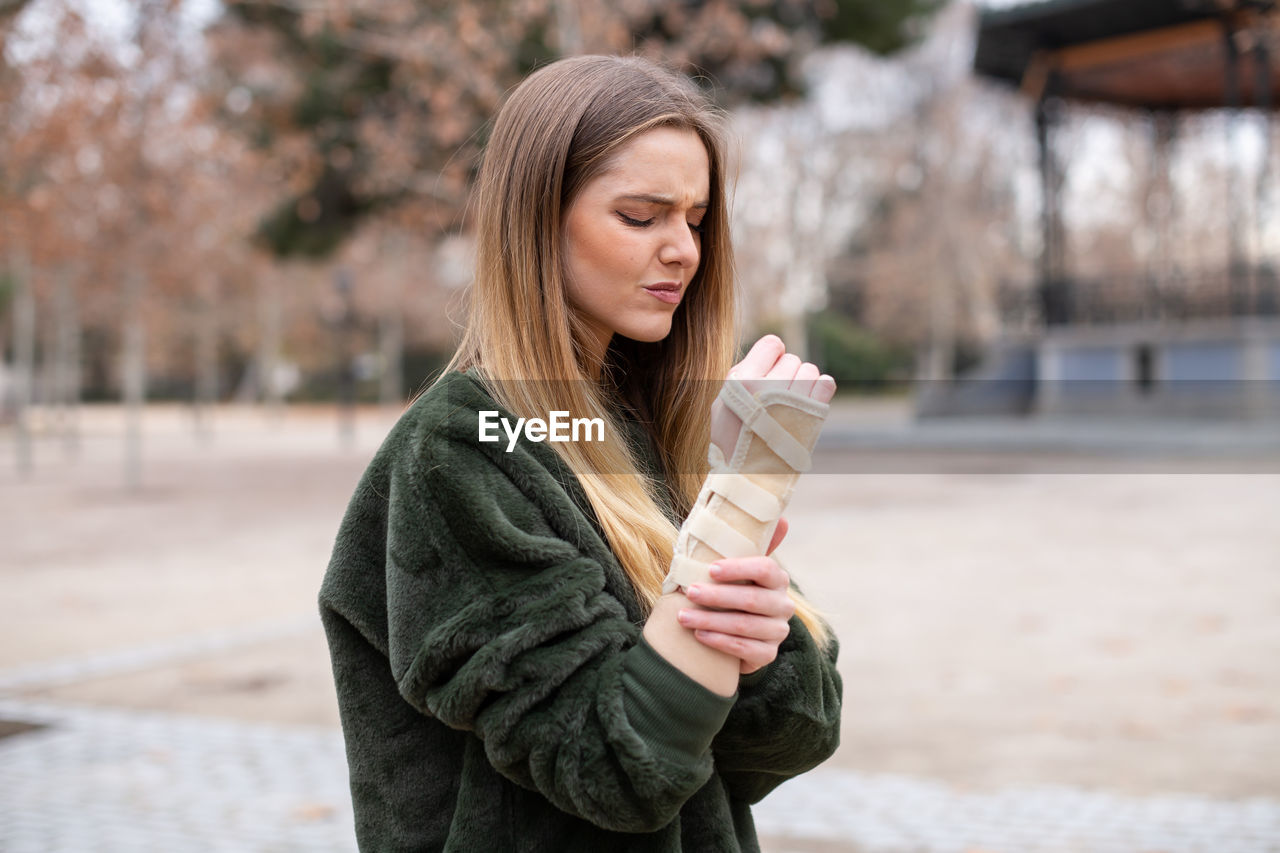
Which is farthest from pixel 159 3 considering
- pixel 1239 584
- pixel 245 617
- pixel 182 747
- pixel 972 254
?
pixel 972 254

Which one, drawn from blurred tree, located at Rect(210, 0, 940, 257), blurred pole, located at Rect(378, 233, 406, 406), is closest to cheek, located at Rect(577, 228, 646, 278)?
blurred tree, located at Rect(210, 0, 940, 257)

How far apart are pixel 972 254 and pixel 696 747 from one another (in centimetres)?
3639

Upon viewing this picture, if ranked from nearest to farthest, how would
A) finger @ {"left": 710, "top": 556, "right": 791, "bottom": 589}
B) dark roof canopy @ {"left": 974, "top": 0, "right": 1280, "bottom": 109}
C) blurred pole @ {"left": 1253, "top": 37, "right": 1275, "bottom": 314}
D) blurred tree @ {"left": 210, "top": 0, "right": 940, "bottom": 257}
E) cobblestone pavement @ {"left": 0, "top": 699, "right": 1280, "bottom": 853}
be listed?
finger @ {"left": 710, "top": 556, "right": 791, "bottom": 589} → cobblestone pavement @ {"left": 0, "top": 699, "right": 1280, "bottom": 853} → blurred tree @ {"left": 210, "top": 0, "right": 940, "bottom": 257} → dark roof canopy @ {"left": 974, "top": 0, "right": 1280, "bottom": 109} → blurred pole @ {"left": 1253, "top": 37, "right": 1275, "bottom": 314}

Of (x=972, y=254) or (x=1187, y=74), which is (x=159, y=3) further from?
(x=972, y=254)

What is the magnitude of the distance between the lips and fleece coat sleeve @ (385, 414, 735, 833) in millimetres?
317

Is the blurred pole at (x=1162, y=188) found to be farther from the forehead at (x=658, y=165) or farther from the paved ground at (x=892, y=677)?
the forehead at (x=658, y=165)

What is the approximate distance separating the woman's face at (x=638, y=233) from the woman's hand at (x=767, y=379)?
25 cm

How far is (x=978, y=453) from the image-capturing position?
694 inches

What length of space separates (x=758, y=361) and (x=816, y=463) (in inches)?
245

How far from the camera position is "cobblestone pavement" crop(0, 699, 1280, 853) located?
12.1 ft

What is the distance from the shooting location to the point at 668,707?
107cm

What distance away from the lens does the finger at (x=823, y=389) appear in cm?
107

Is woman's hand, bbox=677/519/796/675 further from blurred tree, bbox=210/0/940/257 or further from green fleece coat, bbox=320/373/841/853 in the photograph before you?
blurred tree, bbox=210/0/940/257

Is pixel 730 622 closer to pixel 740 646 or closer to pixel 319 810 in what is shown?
pixel 740 646
